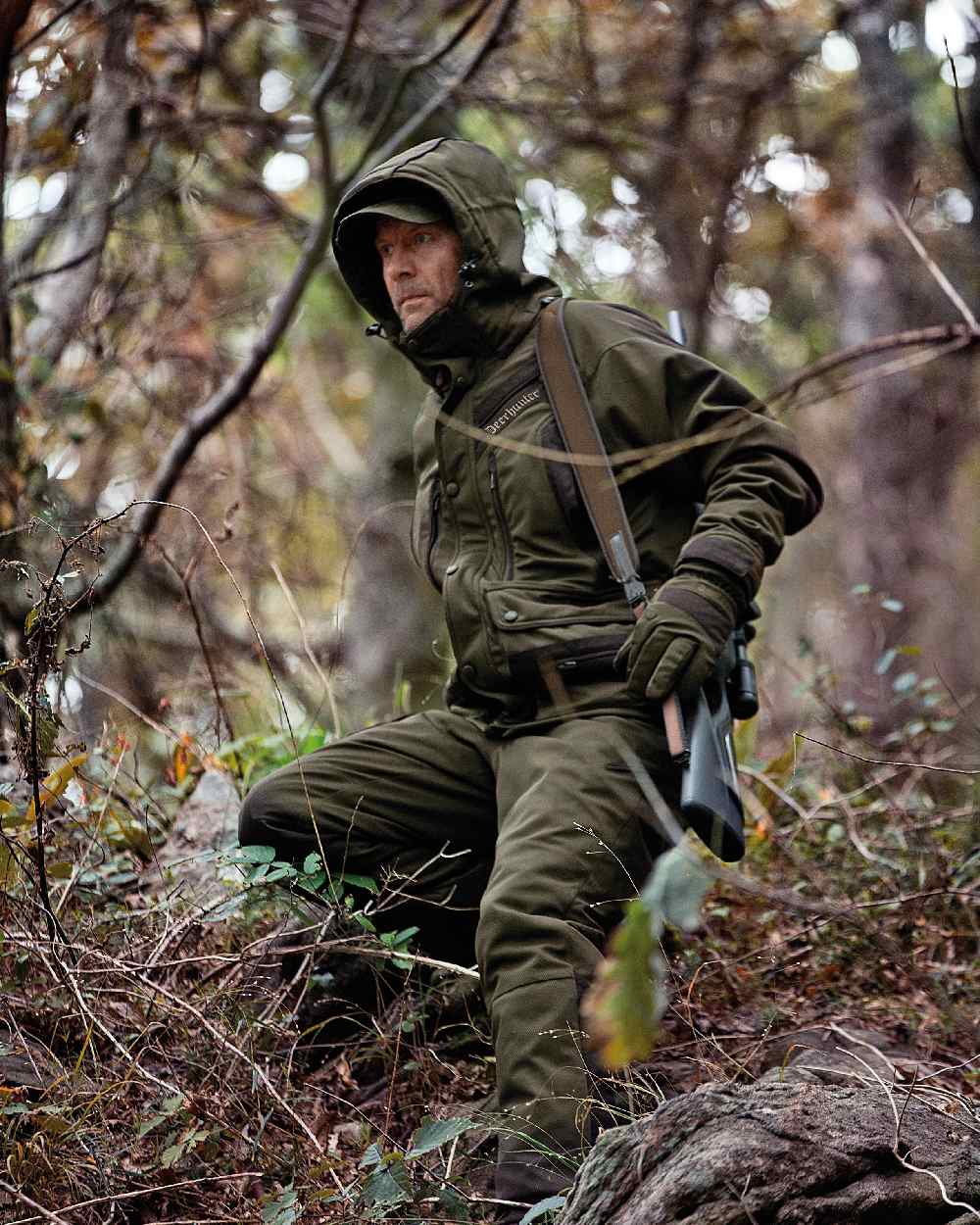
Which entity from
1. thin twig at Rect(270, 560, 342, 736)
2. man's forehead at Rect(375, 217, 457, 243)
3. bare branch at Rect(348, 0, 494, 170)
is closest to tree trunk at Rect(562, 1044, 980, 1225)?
thin twig at Rect(270, 560, 342, 736)

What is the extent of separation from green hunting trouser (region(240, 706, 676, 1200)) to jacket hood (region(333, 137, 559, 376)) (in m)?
1.03

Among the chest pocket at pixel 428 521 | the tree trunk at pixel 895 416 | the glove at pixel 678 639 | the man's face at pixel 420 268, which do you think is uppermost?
the man's face at pixel 420 268

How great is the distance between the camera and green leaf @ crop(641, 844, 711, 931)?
1.37 metres

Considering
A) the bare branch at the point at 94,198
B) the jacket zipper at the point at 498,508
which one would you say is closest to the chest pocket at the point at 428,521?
the jacket zipper at the point at 498,508

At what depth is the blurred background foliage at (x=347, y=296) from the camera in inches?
206

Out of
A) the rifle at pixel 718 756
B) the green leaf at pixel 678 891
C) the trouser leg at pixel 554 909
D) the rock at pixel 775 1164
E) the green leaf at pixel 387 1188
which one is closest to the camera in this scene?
the green leaf at pixel 678 891

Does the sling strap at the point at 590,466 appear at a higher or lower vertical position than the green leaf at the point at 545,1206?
higher

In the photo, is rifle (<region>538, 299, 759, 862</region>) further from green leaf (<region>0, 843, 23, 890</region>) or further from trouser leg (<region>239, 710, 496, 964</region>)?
green leaf (<region>0, 843, 23, 890</region>)

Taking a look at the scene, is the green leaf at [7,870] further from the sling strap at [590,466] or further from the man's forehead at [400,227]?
the man's forehead at [400,227]

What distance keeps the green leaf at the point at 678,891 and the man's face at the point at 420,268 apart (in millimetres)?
2343

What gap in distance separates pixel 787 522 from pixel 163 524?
409 centimetres

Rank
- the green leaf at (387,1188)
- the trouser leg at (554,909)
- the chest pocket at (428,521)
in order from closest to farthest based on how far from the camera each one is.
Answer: the green leaf at (387,1188)
the trouser leg at (554,909)
the chest pocket at (428,521)

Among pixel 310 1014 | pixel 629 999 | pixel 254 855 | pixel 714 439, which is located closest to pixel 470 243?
pixel 714 439

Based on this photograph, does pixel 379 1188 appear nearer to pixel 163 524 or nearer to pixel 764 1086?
pixel 764 1086
